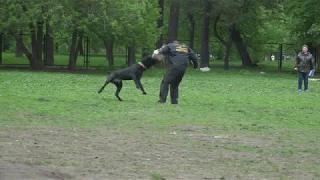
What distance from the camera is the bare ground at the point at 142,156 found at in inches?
313

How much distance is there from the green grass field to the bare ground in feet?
0.04

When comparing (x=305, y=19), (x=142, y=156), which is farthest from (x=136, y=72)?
(x=305, y=19)

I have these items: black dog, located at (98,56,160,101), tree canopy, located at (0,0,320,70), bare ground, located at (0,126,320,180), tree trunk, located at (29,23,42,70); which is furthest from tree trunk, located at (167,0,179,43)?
bare ground, located at (0,126,320,180)

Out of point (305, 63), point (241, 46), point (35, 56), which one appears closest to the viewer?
point (305, 63)

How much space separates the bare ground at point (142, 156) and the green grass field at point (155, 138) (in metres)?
0.01

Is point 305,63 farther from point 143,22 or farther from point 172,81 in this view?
point 143,22

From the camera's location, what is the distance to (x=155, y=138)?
Result: 1102 cm

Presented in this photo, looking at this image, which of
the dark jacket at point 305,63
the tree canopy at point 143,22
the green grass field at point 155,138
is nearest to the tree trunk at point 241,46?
the tree canopy at point 143,22

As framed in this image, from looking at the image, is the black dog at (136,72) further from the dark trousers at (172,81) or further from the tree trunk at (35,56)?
the tree trunk at (35,56)

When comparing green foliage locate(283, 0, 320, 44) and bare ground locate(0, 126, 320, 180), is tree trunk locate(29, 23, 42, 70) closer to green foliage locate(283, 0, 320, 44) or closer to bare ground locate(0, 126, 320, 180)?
green foliage locate(283, 0, 320, 44)

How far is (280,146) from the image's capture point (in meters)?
10.5

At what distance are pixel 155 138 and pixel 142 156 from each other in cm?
186

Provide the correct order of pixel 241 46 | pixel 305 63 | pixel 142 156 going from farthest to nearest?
pixel 241 46, pixel 305 63, pixel 142 156

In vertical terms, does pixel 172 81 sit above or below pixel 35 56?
above
